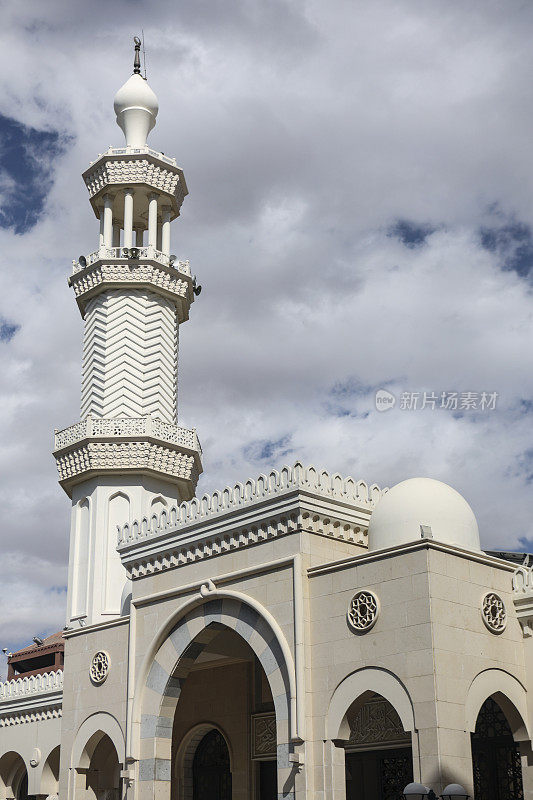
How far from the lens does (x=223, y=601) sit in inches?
674

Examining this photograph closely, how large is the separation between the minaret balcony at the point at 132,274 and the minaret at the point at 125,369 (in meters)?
0.03

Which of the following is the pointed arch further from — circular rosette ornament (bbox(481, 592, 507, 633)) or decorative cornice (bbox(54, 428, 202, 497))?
decorative cornice (bbox(54, 428, 202, 497))

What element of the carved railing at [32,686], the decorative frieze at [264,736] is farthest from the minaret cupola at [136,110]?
the decorative frieze at [264,736]

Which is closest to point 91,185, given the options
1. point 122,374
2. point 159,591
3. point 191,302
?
point 191,302

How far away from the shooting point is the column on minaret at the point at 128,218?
25.4 m

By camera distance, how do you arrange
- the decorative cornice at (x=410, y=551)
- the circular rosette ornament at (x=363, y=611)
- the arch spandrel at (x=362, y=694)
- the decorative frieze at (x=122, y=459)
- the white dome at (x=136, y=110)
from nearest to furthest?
the arch spandrel at (x=362, y=694), the decorative cornice at (x=410, y=551), the circular rosette ornament at (x=363, y=611), the decorative frieze at (x=122, y=459), the white dome at (x=136, y=110)

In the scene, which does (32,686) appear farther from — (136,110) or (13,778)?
(136,110)

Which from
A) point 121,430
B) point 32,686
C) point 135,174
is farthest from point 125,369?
point 32,686

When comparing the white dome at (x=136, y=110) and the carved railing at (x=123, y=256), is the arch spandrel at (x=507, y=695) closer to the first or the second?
the carved railing at (x=123, y=256)

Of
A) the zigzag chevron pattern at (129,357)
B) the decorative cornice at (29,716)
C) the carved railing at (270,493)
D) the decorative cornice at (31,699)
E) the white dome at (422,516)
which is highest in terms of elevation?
the zigzag chevron pattern at (129,357)

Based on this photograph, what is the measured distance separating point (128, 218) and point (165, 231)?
1230mm

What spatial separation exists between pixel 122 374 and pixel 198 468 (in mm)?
2981

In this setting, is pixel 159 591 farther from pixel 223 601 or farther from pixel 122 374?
pixel 122 374

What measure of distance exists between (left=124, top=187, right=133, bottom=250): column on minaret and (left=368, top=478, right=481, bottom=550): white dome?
A: 40.1 feet
